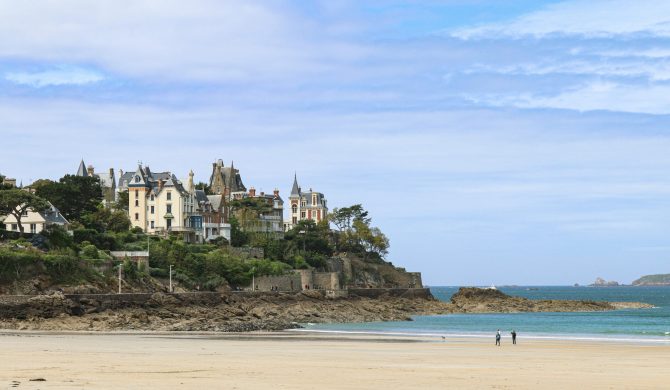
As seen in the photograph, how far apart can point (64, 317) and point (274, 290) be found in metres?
30.2

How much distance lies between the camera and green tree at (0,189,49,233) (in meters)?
77.8

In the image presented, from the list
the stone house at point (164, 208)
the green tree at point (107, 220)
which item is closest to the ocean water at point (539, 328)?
the stone house at point (164, 208)

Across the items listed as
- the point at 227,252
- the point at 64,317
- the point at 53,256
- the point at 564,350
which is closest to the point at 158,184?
the point at 227,252

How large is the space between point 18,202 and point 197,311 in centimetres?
2229

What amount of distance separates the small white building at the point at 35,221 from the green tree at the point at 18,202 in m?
4.12

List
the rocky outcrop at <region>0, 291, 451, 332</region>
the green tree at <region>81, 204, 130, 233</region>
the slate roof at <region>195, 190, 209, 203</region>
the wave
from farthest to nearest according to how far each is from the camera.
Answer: the slate roof at <region>195, 190, 209, 203</region> → the green tree at <region>81, 204, 130, 233</region> → the rocky outcrop at <region>0, 291, 451, 332</region> → the wave

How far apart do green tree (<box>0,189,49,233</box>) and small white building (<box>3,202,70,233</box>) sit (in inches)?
162

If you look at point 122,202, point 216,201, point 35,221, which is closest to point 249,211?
point 216,201

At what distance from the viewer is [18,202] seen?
78125mm

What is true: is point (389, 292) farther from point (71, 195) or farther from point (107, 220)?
point (71, 195)

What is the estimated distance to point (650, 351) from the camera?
4216 centimetres

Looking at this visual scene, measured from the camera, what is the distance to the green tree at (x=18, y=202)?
255ft

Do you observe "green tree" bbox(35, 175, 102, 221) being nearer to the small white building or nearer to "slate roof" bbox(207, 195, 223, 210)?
the small white building

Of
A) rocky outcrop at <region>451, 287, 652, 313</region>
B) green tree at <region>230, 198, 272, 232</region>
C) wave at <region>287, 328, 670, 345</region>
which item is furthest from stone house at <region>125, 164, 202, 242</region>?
wave at <region>287, 328, 670, 345</region>
